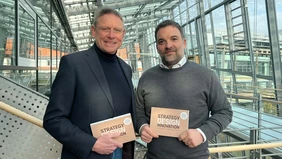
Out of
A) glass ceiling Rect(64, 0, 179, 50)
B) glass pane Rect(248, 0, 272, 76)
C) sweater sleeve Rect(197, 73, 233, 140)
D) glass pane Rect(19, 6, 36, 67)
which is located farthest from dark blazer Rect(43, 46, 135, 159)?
glass ceiling Rect(64, 0, 179, 50)

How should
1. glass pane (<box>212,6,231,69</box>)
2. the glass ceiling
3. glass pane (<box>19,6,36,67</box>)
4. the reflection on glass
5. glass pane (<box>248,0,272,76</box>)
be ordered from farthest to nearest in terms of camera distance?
the glass ceiling < glass pane (<box>212,6,231,69</box>) < glass pane (<box>248,0,272,76</box>) < glass pane (<box>19,6,36,67</box>) < the reflection on glass

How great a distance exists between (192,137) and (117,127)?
407mm

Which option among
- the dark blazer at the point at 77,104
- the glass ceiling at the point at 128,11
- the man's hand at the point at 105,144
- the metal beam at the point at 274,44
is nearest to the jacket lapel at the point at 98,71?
the dark blazer at the point at 77,104

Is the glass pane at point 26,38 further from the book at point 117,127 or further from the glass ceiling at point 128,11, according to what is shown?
the glass ceiling at point 128,11

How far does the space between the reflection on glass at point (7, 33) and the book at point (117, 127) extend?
195 centimetres

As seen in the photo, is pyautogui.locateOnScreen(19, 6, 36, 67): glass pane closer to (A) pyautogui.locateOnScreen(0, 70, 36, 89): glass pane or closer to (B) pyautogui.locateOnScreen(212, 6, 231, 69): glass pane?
(A) pyautogui.locateOnScreen(0, 70, 36, 89): glass pane

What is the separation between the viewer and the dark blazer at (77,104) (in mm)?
1024

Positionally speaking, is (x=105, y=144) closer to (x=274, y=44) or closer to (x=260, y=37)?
(x=274, y=44)

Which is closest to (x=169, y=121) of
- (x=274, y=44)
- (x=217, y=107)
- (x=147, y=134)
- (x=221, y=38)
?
(x=147, y=134)

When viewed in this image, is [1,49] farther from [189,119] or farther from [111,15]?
[189,119]

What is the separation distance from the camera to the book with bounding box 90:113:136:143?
3.54 feet

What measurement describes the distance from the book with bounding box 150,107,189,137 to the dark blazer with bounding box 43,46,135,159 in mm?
274

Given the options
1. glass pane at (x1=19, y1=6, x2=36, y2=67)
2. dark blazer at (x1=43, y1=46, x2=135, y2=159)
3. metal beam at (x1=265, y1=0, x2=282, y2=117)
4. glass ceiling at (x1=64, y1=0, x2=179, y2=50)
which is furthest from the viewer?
glass ceiling at (x1=64, y1=0, x2=179, y2=50)

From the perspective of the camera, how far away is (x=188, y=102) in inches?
51.4
